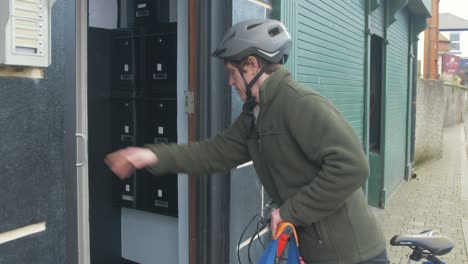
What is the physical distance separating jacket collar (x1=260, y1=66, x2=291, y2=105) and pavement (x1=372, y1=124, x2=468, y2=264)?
4260mm

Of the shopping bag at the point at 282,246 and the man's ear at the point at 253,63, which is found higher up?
the man's ear at the point at 253,63

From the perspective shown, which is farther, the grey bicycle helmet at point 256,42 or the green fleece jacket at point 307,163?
the grey bicycle helmet at point 256,42

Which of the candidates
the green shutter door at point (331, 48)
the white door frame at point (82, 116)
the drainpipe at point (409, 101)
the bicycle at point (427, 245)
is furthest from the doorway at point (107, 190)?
the drainpipe at point (409, 101)

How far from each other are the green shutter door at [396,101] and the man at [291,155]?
652cm

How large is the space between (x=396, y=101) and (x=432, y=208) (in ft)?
7.25

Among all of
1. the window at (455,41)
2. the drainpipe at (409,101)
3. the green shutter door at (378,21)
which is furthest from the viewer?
the window at (455,41)

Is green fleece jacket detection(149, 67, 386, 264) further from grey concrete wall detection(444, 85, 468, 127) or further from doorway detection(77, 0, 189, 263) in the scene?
grey concrete wall detection(444, 85, 468, 127)

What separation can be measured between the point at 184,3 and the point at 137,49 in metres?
0.98

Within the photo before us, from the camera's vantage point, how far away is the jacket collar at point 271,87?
92.8 inches

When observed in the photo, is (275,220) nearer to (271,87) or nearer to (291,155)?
(291,155)

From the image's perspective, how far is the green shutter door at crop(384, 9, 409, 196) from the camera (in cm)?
891

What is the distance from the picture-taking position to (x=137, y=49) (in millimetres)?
4375

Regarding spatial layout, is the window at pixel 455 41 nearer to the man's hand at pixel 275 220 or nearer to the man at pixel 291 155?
the man at pixel 291 155

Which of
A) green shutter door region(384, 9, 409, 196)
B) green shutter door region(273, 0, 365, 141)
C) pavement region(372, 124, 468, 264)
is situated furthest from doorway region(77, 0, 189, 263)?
green shutter door region(384, 9, 409, 196)
